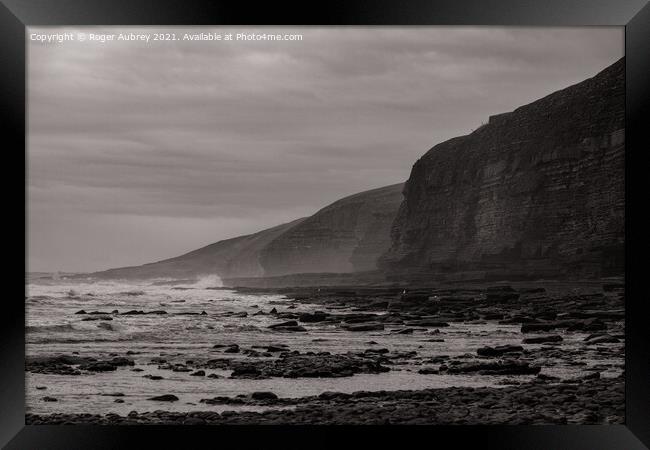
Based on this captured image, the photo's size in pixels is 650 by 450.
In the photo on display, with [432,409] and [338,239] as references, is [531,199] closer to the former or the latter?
[338,239]

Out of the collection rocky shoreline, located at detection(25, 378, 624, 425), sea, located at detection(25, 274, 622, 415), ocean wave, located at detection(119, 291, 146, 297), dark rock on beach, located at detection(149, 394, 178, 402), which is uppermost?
ocean wave, located at detection(119, 291, 146, 297)

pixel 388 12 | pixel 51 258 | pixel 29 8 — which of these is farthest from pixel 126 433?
pixel 388 12

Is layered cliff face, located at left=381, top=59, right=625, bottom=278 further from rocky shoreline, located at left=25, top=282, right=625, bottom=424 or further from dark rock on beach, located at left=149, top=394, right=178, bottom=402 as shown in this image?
dark rock on beach, located at left=149, top=394, right=178, bottom=402

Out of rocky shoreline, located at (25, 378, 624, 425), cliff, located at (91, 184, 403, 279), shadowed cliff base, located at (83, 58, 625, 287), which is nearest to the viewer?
rocky shoreline, located at (25, 378, 624, 425)

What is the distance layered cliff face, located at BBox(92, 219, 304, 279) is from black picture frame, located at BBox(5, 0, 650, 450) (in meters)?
1.39

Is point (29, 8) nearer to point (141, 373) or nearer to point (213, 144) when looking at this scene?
point (213, 144)

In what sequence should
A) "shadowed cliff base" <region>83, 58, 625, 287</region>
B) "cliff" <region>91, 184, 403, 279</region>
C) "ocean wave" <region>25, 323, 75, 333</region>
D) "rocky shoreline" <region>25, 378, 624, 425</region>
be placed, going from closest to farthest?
"ocean wave" <region>25, 323, 75, 333</region> < "rocky shoreline" <region>25, 378, 624, 425</region> < "shadowed cliff base" <region>83, 58, 625, 287</region> < "cliff" <region>91, 184, 403, 279</region>

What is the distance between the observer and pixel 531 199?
29.5 feet

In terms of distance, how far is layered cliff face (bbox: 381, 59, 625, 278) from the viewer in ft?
27.9

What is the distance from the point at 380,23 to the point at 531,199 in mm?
2705

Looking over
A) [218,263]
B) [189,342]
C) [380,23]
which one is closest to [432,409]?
[189,342]

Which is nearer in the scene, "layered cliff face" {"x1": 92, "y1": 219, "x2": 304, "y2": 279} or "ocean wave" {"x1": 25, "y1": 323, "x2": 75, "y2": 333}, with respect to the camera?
"ocean wave" {"x1": 25, "y1": 323, "x2": 75, "y2": 333}

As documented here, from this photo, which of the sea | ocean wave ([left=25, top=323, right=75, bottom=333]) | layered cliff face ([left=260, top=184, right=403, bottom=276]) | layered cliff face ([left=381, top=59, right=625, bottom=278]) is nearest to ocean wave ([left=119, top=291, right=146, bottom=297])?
the sea

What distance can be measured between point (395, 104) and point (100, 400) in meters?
4.59
